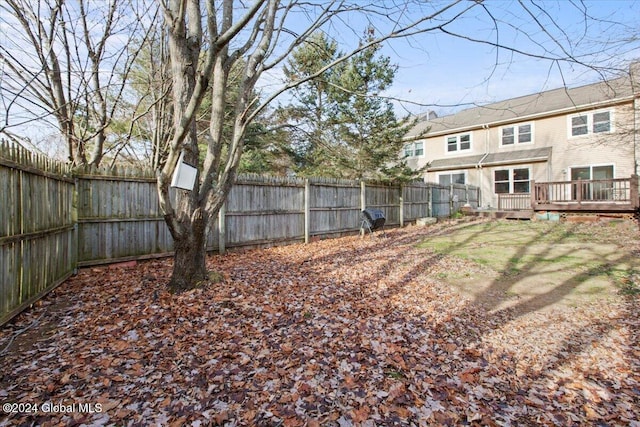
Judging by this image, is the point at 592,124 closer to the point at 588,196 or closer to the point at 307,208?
the point at 588,196

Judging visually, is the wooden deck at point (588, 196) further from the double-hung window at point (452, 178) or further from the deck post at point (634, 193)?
the double-hung window at point (452, 178)

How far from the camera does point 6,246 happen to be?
3.30 meters

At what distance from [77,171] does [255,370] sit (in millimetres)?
5159

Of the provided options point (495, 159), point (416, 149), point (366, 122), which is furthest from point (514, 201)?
point (366, 122)

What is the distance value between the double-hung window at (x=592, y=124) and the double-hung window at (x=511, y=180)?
272 cm

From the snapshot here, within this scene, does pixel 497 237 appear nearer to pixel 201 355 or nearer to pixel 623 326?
pixel 623 326

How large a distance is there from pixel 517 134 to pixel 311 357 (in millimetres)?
19172

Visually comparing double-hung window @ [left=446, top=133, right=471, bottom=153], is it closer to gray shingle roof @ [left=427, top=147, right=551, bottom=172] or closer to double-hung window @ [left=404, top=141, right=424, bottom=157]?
gray shingle roof @ [left=427, top=147, right=551, bottom=172]

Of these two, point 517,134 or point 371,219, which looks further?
point 517,134

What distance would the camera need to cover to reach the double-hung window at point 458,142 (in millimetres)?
19250

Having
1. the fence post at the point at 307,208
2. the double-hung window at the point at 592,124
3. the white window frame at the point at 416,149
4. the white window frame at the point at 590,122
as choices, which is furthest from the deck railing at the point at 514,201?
the fence post at the point at 307,208

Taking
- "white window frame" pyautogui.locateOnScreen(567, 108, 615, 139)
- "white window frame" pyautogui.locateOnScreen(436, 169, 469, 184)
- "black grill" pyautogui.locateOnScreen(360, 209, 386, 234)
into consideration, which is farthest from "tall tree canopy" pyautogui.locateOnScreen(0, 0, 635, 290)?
"white window frame" pyautogui.locateOnScreen(436, 169, 469, 184)

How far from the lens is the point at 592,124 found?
46.8ft

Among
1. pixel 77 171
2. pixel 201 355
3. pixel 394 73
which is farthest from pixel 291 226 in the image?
pixel 394 73
